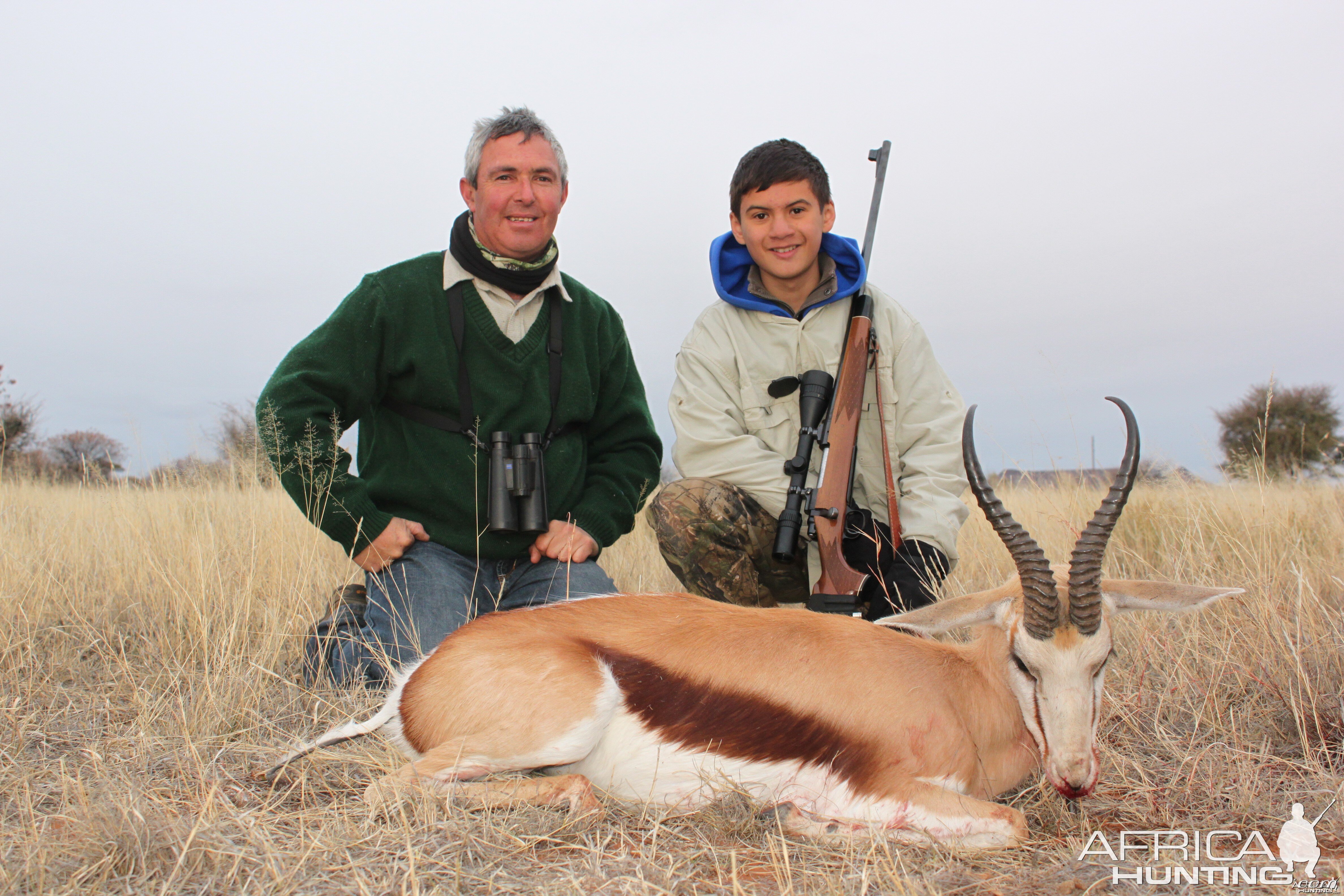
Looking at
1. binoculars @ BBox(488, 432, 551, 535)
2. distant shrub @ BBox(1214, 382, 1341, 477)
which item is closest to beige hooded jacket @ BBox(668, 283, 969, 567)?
binoculars @ BBox(488, 432, 551, 535)

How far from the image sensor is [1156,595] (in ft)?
9.07

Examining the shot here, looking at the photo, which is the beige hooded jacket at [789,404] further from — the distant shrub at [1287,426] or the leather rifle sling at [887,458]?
the distant shrub at [1287,426]

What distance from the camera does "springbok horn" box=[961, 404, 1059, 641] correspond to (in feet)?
8.45

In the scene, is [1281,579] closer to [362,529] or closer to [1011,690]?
[1011,690]

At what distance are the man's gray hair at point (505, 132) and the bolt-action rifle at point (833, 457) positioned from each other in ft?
5.85

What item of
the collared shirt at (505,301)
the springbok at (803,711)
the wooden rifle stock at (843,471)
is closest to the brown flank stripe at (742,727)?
the springbok at (803,711)

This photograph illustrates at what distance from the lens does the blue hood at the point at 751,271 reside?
16.4 ft

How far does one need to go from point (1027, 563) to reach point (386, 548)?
3.01m

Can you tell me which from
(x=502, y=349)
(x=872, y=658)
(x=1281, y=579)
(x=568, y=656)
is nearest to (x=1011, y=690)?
(x=872, y=658)

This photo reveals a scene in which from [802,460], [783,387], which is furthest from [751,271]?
[802,460]

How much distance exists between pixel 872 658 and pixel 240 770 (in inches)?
86.1

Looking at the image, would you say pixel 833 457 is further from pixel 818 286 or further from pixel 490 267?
pixel 490 267

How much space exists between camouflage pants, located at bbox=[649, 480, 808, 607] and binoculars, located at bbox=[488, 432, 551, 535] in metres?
0.72

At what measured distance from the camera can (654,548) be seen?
26.6ft
